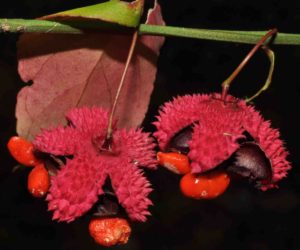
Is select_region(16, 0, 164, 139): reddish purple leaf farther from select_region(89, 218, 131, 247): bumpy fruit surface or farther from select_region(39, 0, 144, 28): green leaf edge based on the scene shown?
select_region(89, 218, 131, 247): bumpy fruit surface

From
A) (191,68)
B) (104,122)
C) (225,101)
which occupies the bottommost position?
(104,122)

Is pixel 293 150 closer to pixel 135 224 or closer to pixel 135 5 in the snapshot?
pixel 135 224

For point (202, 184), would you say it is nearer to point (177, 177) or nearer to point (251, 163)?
point (251, 163)

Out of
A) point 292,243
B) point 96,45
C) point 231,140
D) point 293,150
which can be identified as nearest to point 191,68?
point 293,150

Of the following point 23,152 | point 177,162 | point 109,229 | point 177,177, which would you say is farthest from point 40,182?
point 177,177

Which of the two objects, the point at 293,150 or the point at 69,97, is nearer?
the point at 69,97

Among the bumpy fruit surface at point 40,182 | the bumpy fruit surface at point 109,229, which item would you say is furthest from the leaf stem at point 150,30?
the bumpy fruit surface at point 109,229

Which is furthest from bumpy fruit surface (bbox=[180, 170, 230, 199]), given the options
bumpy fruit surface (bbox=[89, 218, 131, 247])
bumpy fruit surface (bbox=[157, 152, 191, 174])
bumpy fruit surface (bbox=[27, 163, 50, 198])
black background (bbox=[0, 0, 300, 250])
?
black background (bbox=[0, 0, 300, 250])
